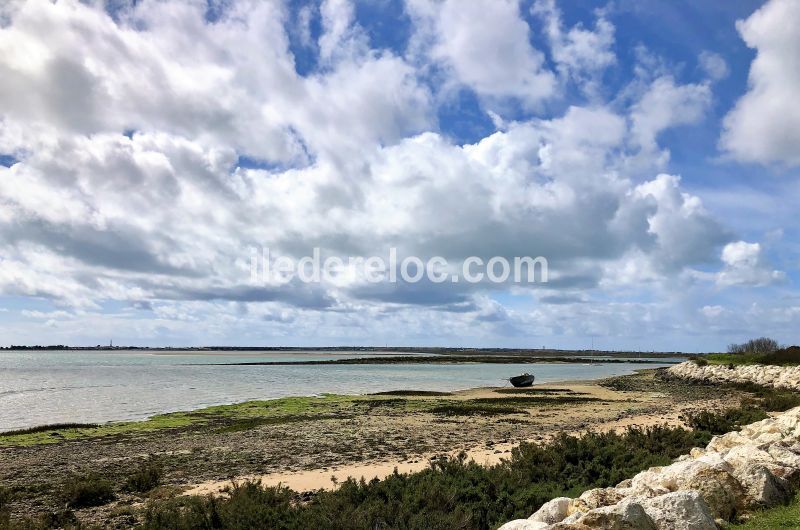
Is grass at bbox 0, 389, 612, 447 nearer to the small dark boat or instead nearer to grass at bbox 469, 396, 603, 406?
grass at bbox 469, 396, 603, 406

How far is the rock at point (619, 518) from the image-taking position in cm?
685

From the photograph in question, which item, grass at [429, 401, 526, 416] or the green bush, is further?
grass at [429, 401, 526, 416]

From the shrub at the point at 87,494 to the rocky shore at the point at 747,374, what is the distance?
48.1 meters

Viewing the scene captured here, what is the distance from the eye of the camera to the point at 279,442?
23781mm

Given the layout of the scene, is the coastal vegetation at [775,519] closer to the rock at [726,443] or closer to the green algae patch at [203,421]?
the rock at [726,443]

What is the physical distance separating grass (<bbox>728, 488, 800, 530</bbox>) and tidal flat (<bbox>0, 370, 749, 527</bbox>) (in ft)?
34.0

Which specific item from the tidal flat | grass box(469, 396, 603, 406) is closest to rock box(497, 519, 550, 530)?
the tidal flat

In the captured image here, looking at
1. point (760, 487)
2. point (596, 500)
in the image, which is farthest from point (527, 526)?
point (760, 487)

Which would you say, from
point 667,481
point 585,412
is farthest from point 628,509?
point 585,412

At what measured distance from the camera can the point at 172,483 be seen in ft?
53.3

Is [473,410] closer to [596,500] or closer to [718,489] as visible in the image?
[718,489]

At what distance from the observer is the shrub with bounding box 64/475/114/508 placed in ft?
46.4

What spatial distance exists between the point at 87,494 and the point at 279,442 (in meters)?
10.1

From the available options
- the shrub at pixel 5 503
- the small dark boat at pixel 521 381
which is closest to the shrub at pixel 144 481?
the shrub at pixel 5 503
